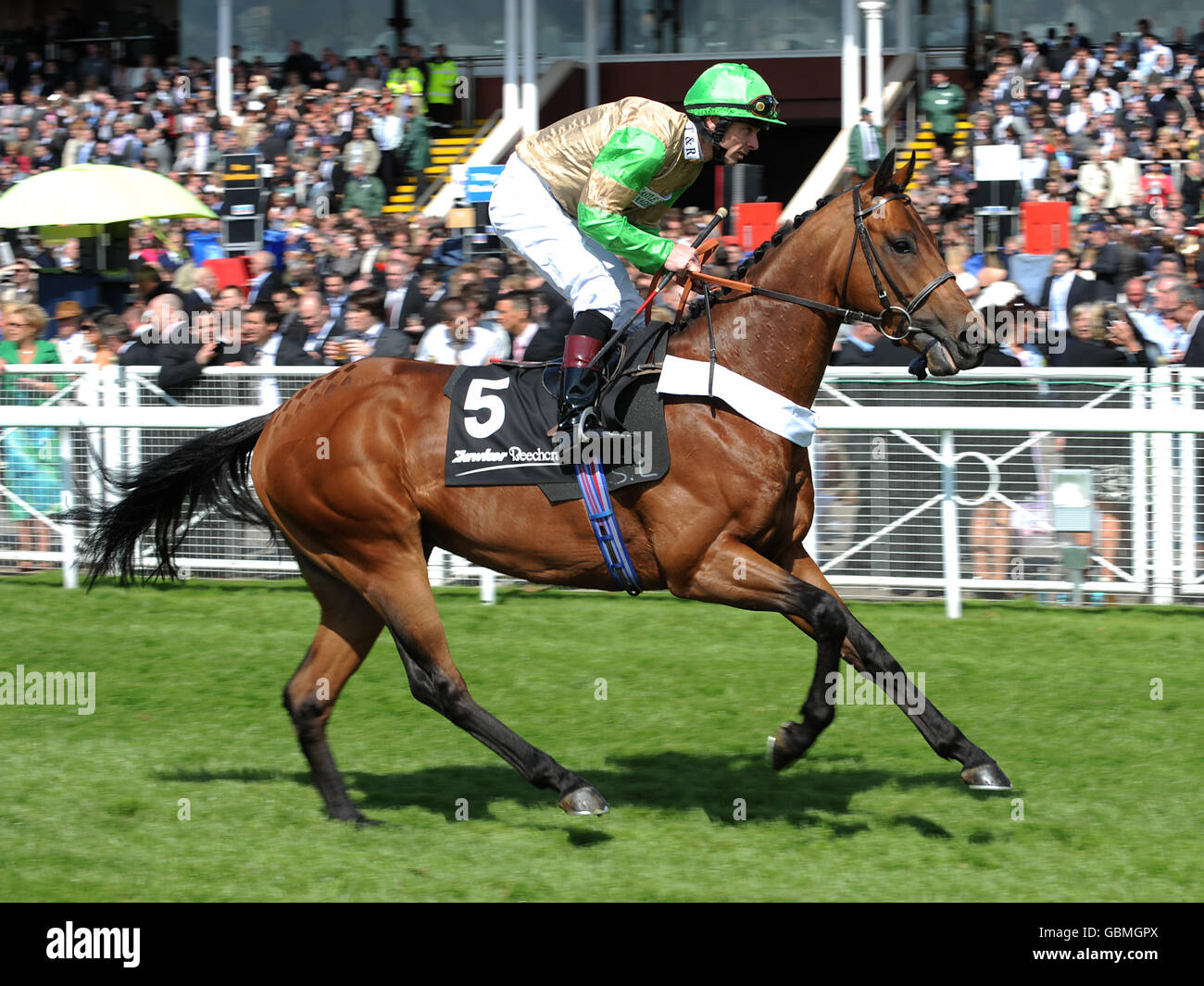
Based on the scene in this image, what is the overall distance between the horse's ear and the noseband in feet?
0.09

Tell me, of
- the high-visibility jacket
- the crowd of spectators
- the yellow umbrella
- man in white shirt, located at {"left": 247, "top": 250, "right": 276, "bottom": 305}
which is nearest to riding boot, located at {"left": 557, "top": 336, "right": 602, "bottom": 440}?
the crowd of spectators

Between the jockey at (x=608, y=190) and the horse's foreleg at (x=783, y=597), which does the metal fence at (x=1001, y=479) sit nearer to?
the jockey at (x=608, y=190)

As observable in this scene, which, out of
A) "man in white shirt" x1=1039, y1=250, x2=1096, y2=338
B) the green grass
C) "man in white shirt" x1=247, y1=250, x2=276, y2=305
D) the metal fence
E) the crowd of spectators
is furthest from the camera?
"man in white shirt" x1=247, y1=250, x2=276, y2=305

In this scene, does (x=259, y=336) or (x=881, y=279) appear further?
(x=259, y=336)

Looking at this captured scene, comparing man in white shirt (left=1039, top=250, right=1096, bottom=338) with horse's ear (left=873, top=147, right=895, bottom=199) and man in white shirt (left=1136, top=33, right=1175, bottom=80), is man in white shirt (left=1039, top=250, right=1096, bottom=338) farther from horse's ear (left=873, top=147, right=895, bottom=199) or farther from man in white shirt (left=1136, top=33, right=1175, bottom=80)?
man in white shirt (left=1136, top=33, right=1175, bottom=80)

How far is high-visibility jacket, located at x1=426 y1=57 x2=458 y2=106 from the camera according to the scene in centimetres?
1700

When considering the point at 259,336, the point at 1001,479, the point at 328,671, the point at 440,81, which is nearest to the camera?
the point at 328,671

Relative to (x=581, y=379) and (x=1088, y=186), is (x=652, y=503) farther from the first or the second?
(x=1088, y=186)

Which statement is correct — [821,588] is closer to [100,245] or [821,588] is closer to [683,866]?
[683,866]

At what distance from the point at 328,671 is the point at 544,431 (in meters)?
1.01

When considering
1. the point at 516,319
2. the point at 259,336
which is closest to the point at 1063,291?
the point at 516,319

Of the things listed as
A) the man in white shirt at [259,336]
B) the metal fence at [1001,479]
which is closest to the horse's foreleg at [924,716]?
the metal fence at [1001,479]

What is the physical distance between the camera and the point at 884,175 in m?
4.27

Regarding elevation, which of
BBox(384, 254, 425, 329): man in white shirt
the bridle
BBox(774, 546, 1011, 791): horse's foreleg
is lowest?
BBox(774, 546, 1011, 791): horse's foreleg
